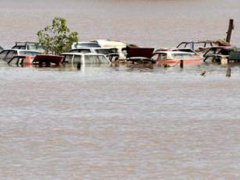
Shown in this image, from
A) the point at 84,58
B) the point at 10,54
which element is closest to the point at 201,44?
the point at 84,58

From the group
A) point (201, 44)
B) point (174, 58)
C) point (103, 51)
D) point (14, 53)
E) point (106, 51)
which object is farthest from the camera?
point (201, 44)

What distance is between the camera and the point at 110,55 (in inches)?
2559

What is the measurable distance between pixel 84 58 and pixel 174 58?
5316 millimetres

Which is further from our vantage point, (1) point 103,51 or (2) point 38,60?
(1) point 103,51

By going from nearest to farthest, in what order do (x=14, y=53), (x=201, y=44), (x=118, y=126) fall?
(x=118, y=126) → (x=14, y=53) → (x=201, y=44)

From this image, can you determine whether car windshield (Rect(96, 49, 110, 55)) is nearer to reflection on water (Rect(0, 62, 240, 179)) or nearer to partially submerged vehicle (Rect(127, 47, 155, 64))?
partially submerged vehicle (Rect(127, 47, 155, 64))

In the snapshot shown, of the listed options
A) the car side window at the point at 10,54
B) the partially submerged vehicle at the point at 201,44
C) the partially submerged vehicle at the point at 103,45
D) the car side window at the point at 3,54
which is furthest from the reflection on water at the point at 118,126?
the partially submerged vehicle at the point at 201,44

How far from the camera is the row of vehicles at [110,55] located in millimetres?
62156

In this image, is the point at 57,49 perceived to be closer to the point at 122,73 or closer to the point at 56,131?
the point at 122,73

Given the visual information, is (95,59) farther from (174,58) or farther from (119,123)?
(119,123)

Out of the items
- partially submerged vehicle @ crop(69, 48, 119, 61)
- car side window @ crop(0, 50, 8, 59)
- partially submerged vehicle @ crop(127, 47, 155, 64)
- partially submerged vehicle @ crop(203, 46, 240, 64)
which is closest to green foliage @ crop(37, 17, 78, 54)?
partially submerged vehicle @ crop(69, 48, 119, 61)

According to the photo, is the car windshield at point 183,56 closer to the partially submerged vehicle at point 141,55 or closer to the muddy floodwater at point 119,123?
the partially submerged vehicle at point 141,55

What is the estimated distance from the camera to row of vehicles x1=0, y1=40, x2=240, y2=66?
204 ft

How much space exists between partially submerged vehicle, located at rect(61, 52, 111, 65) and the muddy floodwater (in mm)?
1325
